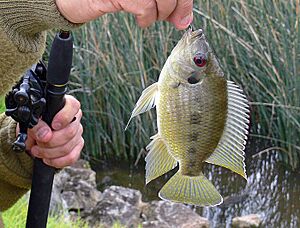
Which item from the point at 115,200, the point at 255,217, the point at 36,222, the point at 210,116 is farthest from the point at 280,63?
the point at 210,116

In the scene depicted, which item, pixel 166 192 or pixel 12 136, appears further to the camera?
pixel 12 136

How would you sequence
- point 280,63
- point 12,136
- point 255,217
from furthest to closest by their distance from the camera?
point 280,63
point 255,217
point 12,136

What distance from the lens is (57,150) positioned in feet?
7.39

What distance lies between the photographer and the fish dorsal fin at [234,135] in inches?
66.6

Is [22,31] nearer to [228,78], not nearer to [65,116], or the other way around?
[65,116]

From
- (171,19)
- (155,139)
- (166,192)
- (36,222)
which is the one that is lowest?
(36,222)

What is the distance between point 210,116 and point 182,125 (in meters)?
0.07

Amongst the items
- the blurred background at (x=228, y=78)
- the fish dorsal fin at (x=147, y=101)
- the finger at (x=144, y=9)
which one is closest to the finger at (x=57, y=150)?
the fish dorsal fin at (x=147, y=101)

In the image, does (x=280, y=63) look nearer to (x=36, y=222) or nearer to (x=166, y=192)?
(x=36, y=222)

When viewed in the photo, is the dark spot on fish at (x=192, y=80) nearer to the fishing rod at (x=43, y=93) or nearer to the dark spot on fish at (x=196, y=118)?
the dark spot on fish at (x=196, y=118)

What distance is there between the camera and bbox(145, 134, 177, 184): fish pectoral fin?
1.70 m

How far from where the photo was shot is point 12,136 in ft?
7.62

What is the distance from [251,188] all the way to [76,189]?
165 cm

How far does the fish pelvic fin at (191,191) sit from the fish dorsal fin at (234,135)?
0.21 ft
